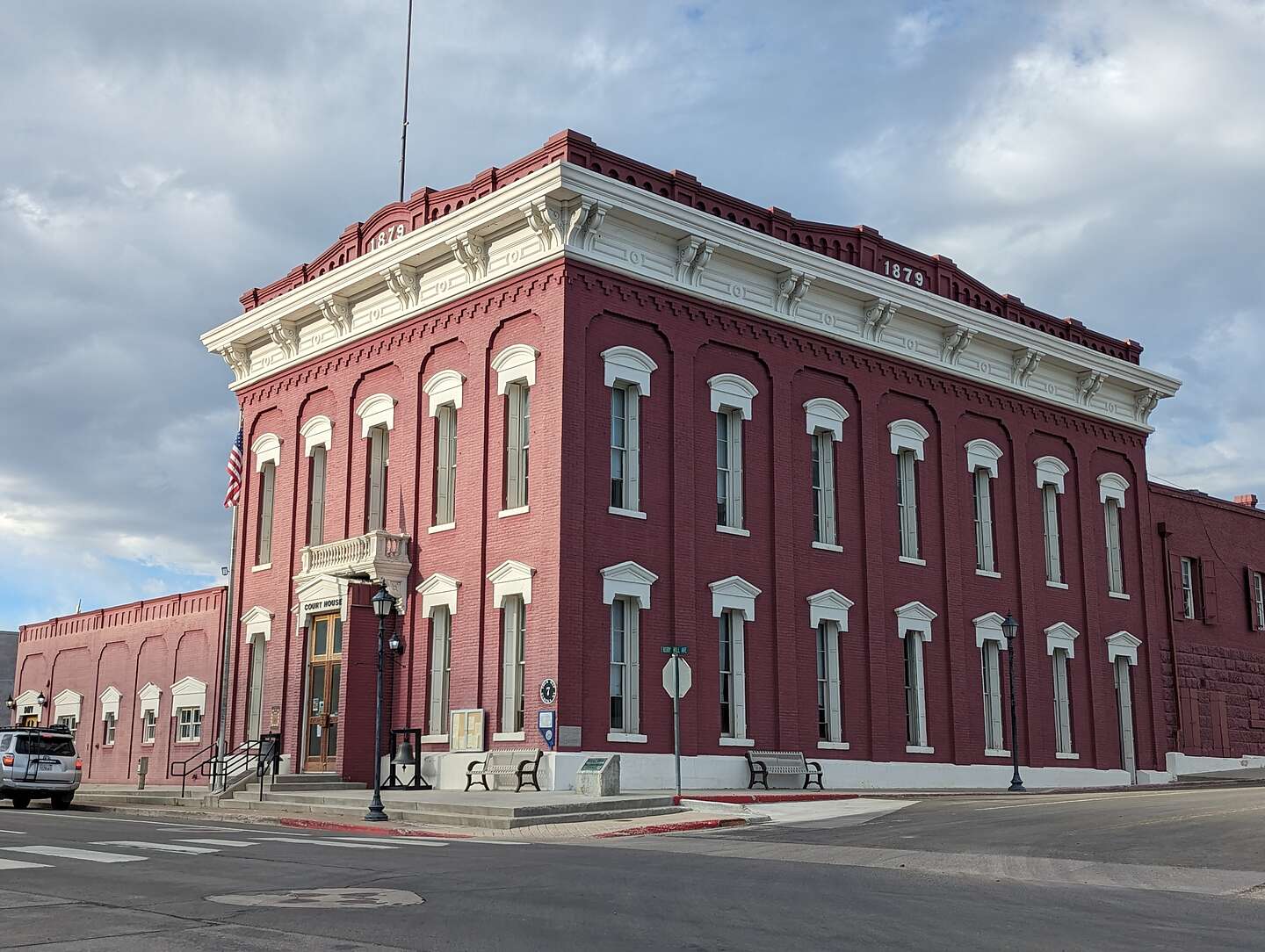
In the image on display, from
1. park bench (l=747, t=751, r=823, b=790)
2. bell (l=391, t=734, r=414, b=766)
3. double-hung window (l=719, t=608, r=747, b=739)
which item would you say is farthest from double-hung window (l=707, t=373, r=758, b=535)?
bell (l=391, t=734, r=414, b=766)

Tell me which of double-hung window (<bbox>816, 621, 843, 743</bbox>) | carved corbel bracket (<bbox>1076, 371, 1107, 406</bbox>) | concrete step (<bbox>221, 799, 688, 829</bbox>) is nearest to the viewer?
concrete step (<bbox>221, 799, 688, 829</bbox>)

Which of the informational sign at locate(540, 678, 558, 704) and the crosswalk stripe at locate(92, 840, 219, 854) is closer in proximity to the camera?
the crosswalk stripe at locate(92, 840, 219, 854)

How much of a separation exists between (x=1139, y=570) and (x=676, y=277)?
20.2 meters

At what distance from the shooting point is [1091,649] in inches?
1550

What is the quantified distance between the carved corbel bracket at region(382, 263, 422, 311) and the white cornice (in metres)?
0.03

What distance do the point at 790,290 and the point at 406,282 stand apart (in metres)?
9.32

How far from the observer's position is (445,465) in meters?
31.7

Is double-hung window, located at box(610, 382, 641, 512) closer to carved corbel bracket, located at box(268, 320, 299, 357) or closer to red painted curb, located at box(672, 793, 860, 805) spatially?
red painted curb, located at box(672, 793, 860, 805)

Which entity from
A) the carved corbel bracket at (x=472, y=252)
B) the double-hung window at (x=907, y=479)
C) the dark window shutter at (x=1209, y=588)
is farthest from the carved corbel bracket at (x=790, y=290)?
the dark window shutter at (x=1209, y=588)

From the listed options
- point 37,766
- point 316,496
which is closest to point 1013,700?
point 316,496

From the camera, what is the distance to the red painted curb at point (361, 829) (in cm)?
2106

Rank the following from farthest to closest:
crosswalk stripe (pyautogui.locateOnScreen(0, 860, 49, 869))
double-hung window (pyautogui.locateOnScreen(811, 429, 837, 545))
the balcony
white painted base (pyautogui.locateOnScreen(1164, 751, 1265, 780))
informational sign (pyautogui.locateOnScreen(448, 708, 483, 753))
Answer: white painted base (pyautogui.locateOnScreen(1164, 751, 1265, 780))
double-hung window (pyautogui.locateOnScreen(811, 429, 837, 545))
the balcony
informational sign (pyautogui.locateOnScreen(448, 708, 483, 753))
crosswalk stripe (pyautogui.locateOnScreen(0, 860, 49, 869))

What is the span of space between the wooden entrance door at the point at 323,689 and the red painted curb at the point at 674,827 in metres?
12.5

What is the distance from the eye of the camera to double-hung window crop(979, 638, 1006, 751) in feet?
118
